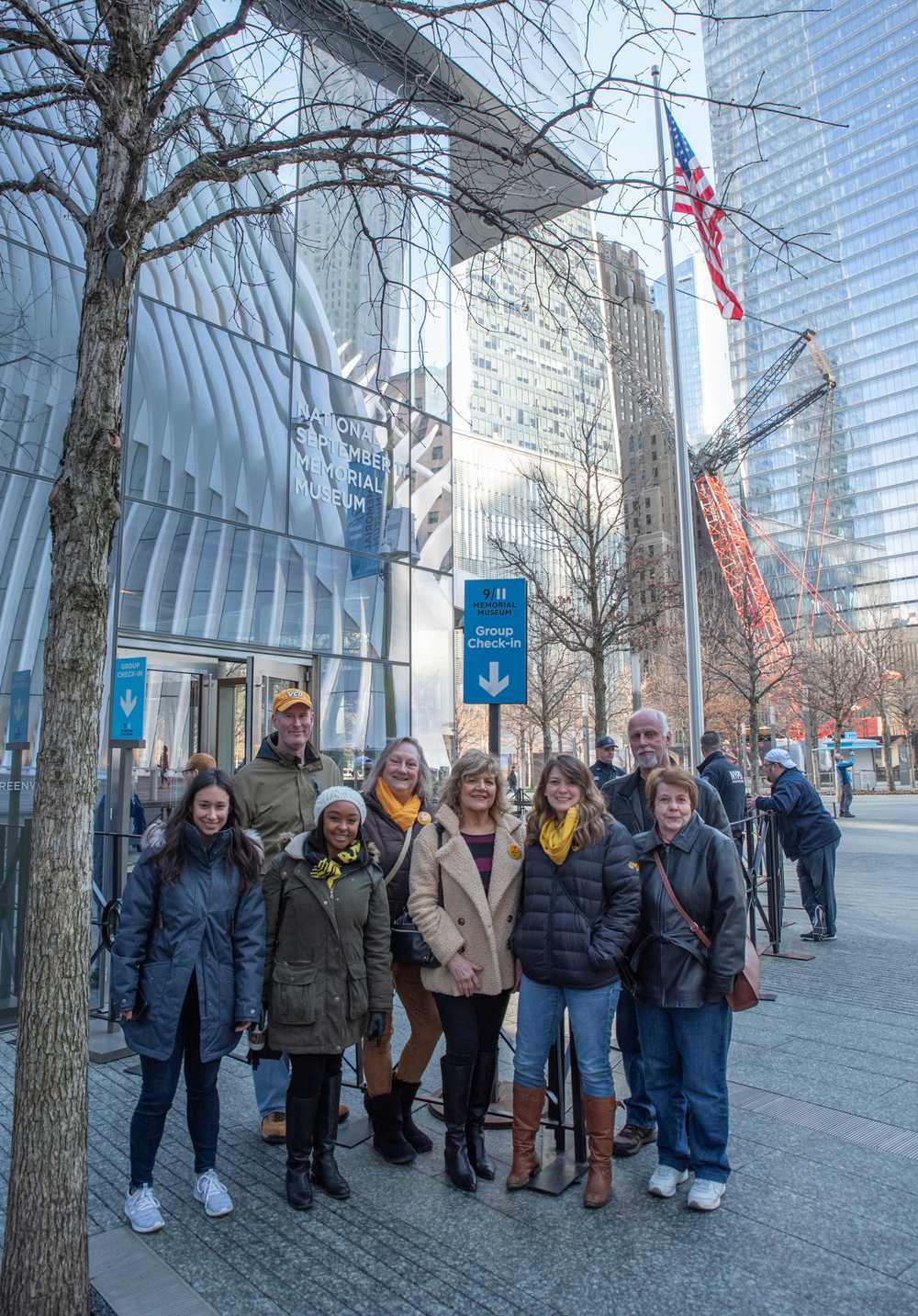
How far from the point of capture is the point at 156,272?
Result: 10828 millimetres

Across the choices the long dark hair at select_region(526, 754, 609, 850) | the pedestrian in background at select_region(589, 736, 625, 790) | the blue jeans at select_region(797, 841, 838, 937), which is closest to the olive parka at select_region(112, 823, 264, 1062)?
the long dark hair at select_region(526, 754, 609, 850)

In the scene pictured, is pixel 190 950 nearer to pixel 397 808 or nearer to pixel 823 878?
pixel 397 808

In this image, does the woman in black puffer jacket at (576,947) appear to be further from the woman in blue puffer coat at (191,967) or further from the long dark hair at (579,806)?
the woman in blue puffer coat at (191,967)

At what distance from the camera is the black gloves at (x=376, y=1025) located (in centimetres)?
416

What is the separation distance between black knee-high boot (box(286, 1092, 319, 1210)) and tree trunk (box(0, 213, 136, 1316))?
1.02 meters

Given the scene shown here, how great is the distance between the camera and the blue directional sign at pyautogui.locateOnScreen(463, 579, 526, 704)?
636cm

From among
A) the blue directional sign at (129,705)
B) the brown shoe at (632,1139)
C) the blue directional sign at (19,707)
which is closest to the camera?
the brown shoe at (632,1139)

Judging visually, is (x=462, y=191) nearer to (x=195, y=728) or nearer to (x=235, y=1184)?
(x=235, y=1184)

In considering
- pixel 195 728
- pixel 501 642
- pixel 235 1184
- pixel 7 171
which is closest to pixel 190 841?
pixel 235 1184

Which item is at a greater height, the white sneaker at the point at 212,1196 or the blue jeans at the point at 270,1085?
Answer: the blue jeans at the point at 270,1085

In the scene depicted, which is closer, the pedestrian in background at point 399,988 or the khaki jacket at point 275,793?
the pedestrian in background at point 399,988

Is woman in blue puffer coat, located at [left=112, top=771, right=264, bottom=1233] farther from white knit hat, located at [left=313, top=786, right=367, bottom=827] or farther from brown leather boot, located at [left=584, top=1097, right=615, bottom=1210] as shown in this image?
brown leather boot, located at [left=584, top=1097, right=615, bottom=1210]

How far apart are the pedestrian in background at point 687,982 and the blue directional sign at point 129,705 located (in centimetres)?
487

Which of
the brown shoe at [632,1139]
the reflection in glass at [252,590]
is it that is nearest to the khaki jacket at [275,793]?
the brown shoe at [632,1139]
